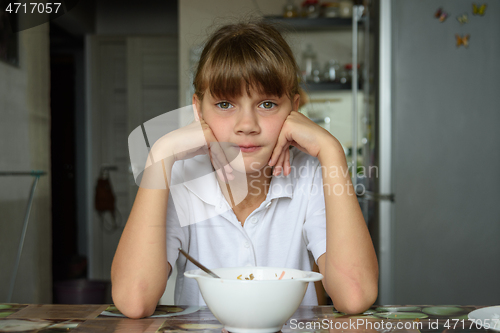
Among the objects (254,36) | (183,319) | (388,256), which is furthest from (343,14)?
(183,319)

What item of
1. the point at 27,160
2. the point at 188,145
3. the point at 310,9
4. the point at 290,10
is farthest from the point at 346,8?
the point at 188,145

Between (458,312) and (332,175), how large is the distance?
28cm

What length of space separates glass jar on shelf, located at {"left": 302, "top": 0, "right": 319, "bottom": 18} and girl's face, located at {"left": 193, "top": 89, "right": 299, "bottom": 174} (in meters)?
1.91

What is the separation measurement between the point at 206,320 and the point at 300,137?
0.36m

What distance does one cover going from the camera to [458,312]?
23.6 inches

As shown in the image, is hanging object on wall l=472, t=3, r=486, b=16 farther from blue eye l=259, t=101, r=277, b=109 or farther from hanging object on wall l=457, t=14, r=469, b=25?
blue eye l=259, t=101, r=277, b=109

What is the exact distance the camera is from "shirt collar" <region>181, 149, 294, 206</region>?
2.84ft

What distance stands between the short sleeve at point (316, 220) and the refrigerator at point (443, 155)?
34.9 inches

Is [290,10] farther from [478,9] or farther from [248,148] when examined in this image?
[248,148]

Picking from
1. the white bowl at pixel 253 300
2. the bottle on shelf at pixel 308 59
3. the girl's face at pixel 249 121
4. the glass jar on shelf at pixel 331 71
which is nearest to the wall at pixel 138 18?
the bottle on shelf at pixel 308 59

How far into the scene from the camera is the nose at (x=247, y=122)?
0.75m

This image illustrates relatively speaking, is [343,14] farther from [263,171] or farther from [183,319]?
[183,319]

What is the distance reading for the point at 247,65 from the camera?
747 mm

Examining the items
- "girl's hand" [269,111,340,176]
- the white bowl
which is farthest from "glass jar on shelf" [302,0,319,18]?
the white bowl
